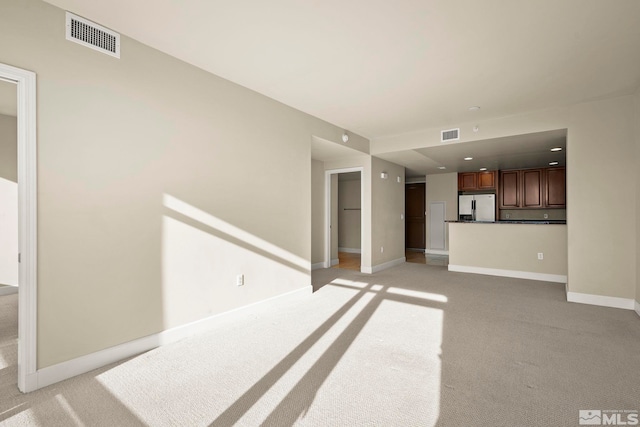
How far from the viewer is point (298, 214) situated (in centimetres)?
436

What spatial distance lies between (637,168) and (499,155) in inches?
97.0

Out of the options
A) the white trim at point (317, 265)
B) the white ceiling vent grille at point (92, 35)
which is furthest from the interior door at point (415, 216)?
the white ceiling vent grille at point (92, 35)

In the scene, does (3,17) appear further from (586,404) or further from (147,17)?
(586,404)

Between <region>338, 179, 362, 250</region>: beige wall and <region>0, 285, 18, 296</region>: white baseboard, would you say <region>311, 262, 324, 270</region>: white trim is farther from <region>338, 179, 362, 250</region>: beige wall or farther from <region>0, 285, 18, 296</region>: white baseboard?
<region>0, 285, 18, 296</region>: white baseboard

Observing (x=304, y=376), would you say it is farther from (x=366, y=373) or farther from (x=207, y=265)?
(x=207, y=265)

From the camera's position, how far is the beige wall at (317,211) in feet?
21.5

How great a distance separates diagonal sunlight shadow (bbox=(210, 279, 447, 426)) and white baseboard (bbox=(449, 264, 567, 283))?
2639 mm

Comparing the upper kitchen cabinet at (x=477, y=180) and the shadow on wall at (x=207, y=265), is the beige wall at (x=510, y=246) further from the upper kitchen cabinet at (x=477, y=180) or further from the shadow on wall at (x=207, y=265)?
the shadow on wall at (x=207, y=265)

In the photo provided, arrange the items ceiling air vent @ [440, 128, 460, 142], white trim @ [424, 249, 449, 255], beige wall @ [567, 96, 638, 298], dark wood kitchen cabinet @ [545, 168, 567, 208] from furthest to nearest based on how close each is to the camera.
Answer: white trim @ [424, 249, 449, 255] < dark wood kitchen cabinet @ [545, 168, 567, 208] < ceiling air vent @ [440, 128, 460, 142] < beige wall @ [567, 96, 638, 298]

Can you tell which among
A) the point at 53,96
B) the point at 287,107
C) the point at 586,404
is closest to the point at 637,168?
the point at 586,404

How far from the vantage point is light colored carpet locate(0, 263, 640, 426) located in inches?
71.4
